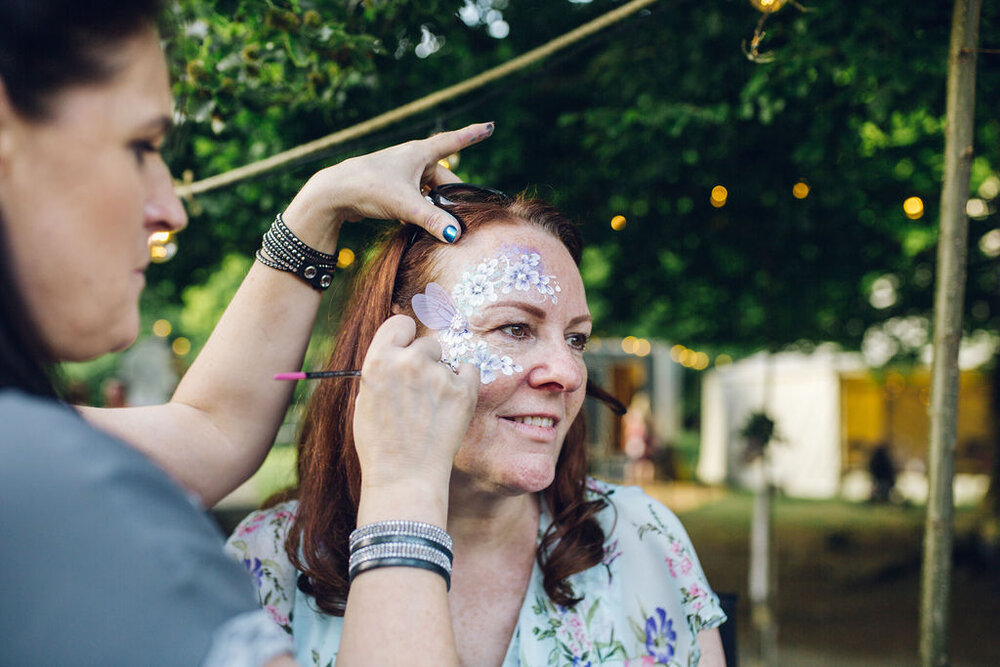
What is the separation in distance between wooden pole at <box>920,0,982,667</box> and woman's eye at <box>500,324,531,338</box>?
1.02 meters

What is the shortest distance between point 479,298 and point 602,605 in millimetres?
787

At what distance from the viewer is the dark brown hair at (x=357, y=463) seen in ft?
5.84

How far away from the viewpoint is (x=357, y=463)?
1.84 m

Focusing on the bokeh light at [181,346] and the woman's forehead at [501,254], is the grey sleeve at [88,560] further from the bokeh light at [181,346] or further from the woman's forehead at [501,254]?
the bokeh light at [181,346]

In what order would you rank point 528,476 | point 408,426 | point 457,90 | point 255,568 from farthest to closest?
1. point 457,90
2. point 255,568
3. point 528,476
4. point 408,426

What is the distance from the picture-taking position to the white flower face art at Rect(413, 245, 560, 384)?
5.59 feet

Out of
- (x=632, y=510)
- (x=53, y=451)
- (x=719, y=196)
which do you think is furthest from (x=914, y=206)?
(x=53, y=451)

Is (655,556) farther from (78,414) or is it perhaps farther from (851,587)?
(851,587)

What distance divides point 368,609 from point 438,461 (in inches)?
10.0

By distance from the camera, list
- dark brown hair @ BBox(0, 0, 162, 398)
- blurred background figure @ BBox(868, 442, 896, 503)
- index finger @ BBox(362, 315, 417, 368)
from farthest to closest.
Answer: blurred background figure @ BBox(868, 442, 896, 503) → index finger @ BBox(362, 315, 417, 368) → dark brown hair @ BBox(0, 0, 162, 398)

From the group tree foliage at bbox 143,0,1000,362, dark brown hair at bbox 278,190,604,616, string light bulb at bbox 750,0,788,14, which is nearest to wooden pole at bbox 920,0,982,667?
string light bulb at bbox 750,0,788,14

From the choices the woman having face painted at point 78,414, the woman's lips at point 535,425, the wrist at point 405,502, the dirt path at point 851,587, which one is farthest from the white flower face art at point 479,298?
the dirt path at point 851,587

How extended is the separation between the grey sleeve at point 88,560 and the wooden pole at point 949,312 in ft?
5.85

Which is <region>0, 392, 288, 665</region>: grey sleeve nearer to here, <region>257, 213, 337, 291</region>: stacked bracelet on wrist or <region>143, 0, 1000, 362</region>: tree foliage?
<region>143, 0, 1000, 362</region>: tree foliage
